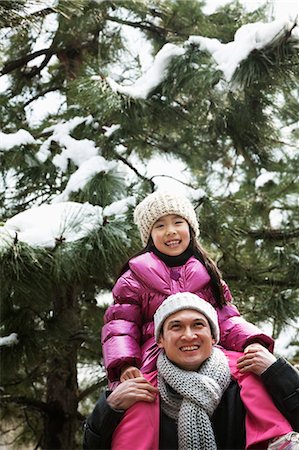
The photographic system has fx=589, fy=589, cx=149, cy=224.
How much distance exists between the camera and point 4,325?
8.47 ft

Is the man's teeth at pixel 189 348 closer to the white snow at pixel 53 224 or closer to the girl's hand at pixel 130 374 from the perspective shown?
the girl's hand at pixel 130 374

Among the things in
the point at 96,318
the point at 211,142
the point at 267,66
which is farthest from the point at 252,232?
the point at 267,66

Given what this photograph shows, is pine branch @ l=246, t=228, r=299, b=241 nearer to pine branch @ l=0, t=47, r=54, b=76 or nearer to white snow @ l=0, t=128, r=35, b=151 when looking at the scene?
white snow @ l=0, t=128, r=35, b=151

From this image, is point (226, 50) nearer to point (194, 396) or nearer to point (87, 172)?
point (87, 172)

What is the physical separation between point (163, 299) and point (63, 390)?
74.2 inches

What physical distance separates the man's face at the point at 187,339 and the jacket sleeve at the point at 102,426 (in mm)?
178

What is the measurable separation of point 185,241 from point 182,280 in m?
0.14

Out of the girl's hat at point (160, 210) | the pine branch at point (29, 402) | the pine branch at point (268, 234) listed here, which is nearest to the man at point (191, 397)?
the girl's hat at point (160, 210)

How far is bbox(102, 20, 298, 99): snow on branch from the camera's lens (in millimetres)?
2201

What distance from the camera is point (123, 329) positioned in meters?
1.49

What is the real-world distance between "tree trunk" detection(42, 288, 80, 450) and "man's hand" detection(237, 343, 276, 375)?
1630 mm

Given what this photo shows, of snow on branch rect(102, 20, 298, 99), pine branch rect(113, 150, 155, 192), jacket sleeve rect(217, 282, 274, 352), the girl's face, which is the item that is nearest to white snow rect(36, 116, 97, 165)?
pine branch rect(113, 150, 155, 192)

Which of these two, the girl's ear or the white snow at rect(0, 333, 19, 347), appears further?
the white snow at rect(0, 333, 19, 347)

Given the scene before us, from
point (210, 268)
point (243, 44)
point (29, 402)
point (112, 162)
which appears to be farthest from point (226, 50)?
point (29, 402)
